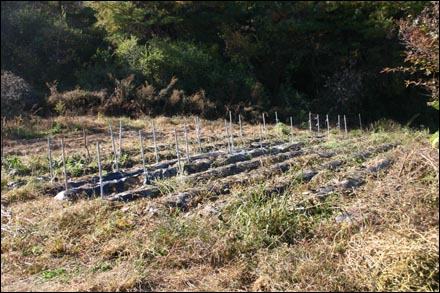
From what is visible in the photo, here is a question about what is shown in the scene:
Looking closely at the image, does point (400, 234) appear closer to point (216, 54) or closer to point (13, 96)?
point (13, 96)

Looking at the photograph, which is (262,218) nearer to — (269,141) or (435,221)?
(435,221)

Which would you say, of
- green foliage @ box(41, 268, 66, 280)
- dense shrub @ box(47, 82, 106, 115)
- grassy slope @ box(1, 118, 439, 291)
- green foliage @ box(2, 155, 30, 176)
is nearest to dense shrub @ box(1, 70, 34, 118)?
dense shrub @ box(47, 82, 106, 115)

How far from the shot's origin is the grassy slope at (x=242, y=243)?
135 inches

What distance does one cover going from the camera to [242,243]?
397 centimetres

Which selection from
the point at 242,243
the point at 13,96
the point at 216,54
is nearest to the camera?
the point at 242,243

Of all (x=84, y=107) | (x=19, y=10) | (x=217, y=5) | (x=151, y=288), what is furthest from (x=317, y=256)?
(x=19, y=10)

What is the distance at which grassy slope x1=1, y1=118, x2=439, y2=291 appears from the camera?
3432 mm

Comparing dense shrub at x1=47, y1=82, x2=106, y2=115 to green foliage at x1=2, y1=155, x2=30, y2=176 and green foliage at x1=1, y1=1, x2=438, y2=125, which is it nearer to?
green foliage at x1=1, y1=1, x2=438, y2=125

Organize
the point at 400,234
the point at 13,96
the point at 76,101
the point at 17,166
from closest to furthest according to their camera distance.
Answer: the point at 400,234, the point at 17,166, the point at 13,96, the point at 76,101

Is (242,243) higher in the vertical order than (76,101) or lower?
lower

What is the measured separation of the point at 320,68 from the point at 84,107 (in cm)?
1018

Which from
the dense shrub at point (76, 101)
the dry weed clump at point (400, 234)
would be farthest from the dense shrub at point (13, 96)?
the dry weed clump at point (400, 234)

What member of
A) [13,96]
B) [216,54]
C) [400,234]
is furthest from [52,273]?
[216,54]

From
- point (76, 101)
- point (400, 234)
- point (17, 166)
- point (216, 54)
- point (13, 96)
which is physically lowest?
point (400, 234)
